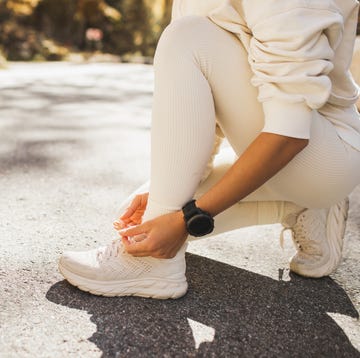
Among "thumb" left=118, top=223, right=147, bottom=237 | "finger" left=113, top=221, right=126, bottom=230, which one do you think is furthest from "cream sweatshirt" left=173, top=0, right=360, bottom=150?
"finger" left=113, top=221, right=126, bottom=230

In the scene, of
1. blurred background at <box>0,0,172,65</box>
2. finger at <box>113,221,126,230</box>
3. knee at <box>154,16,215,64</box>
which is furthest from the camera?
blurred background at <box>0,0,172,65</box>

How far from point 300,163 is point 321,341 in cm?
34

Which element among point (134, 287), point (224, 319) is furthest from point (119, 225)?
point (224, 319)

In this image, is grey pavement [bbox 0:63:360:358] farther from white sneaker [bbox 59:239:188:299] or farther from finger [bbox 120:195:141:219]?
finger [bbox 120:195:141:219]

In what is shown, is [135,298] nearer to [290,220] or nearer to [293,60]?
[290,220]

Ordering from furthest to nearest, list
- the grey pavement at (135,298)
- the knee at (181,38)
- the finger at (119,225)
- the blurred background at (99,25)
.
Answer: the blurred background at (99,25)
the finger at (119,225)
the knee at (181,38)
the grey pavement at (135,298)

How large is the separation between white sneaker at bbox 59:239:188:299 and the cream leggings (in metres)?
0.11

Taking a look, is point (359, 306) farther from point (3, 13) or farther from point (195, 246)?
point (3, 13)

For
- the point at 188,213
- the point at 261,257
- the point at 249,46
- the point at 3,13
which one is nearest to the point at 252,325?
the point at 188,213

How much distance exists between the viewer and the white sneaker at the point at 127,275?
1.04m

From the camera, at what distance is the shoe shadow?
88 cm

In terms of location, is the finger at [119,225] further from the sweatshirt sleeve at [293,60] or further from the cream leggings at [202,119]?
the sweatshirt sleeve at [293,60]

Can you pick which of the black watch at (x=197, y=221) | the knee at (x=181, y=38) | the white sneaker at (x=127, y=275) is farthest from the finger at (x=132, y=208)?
the knee at (x=181, y=38)

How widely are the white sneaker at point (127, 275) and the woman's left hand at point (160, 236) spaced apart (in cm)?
4
